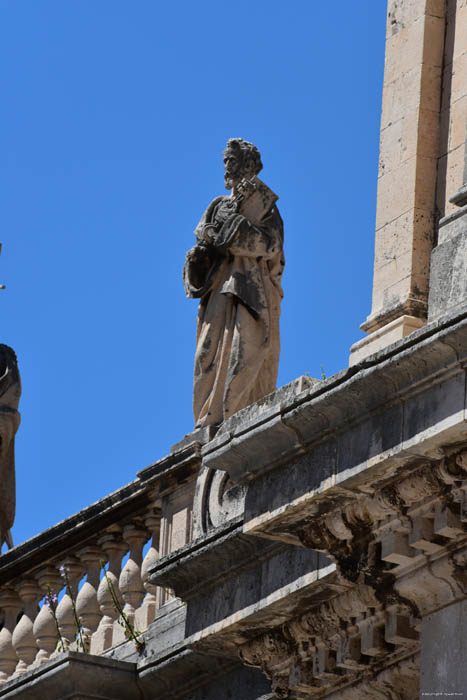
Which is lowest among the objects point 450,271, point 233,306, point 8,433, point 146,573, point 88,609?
point 450,271

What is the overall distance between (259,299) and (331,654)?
3.61 m

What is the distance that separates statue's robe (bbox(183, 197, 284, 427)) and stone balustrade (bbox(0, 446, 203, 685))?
21.5 inches

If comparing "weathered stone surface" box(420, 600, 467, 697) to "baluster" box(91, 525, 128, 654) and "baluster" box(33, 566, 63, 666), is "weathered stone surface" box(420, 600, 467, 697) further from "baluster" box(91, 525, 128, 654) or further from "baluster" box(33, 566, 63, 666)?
"baluster" box(33, 566, 63, 666)

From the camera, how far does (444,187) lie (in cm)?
1510

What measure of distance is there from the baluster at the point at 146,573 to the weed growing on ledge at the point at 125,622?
0.10m

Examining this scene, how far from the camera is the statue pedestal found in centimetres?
1143

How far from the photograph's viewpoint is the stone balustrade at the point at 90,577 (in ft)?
51.7

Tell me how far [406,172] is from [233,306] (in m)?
1.56

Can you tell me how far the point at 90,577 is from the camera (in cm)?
1650

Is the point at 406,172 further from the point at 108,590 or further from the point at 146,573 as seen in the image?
the point at 108,590

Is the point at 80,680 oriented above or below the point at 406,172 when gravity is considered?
below

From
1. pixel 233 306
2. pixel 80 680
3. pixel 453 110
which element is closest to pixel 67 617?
pixel 80 680

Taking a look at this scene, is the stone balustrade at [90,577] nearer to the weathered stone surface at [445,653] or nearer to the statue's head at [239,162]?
the statue's head at [239,162]

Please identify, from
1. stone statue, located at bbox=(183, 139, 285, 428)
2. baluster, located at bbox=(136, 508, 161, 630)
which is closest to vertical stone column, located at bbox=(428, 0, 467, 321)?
stone statue, located at bbox=(183, 139, 285, 428)
